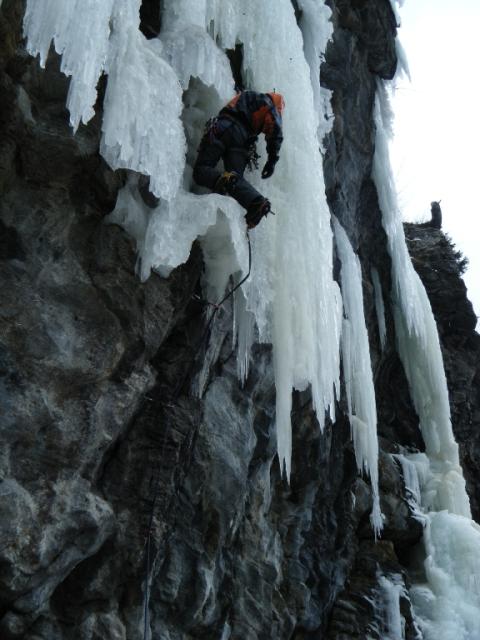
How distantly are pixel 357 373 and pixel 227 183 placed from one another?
4.68 m

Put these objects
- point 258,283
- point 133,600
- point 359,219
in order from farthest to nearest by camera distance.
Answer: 1. point 359,219
2. point 258,283
3. point 133,600

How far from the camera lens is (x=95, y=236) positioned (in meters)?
4.59

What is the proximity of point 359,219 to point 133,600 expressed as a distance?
7572 mm

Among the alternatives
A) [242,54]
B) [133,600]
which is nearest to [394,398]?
[242,54]

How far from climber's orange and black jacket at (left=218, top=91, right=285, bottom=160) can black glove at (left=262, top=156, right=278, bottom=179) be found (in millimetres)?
17

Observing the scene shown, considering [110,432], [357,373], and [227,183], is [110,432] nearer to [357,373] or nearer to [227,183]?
[227,183]

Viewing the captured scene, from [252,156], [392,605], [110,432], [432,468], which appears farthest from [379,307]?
[110,432]

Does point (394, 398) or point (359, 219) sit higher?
point (359, 219)

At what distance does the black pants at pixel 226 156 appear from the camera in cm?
482

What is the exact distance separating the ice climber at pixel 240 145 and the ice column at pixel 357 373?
13.1 feet

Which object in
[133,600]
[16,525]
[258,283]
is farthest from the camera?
[258,283]

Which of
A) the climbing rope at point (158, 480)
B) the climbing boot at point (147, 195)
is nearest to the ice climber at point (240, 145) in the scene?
the climbing rope at point (158, 480)

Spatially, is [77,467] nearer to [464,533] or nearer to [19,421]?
[19,421]

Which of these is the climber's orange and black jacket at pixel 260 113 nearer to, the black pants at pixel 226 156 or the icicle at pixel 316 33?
the black pants at pixel 226 156
